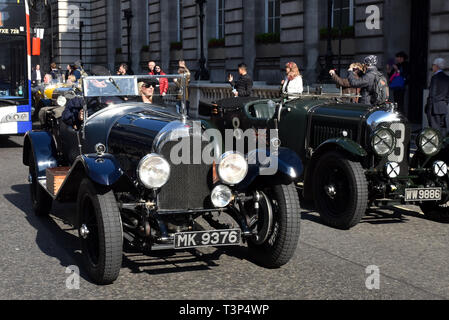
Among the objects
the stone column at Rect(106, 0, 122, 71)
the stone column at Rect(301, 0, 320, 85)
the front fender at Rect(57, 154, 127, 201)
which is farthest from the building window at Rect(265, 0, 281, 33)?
the front fender at Rect(57, 154, 127, 201)

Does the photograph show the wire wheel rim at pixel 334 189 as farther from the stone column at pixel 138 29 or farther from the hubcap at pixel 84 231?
the stone column at pixel 138 29

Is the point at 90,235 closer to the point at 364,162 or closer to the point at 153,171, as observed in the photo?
the point at 153,171

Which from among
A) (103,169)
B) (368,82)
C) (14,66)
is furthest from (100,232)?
(14,66)

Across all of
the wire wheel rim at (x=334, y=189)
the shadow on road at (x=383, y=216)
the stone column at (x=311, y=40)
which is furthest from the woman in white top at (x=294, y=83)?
the stone column at (x=311, y=40)

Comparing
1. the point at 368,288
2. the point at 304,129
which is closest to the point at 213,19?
the point at 304,129

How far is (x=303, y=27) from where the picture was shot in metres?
20.4

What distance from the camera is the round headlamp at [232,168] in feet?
17.4

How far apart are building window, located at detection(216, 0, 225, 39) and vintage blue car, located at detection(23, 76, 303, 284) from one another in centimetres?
2011

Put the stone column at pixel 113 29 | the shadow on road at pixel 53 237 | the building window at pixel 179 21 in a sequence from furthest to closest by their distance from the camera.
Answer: the stone column at pixel 113 29 → the building window at pixel 179 21 → the shadow on road at pixel 53 237

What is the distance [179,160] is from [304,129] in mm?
3239

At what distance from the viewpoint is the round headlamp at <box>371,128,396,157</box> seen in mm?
7273

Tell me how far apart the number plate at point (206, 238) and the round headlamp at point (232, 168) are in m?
0.41

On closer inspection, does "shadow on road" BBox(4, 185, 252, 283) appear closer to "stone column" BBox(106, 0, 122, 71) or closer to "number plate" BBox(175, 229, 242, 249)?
"number plate" BBox(175, 229, 242, 249)
